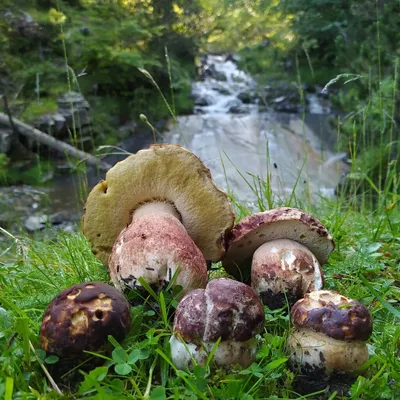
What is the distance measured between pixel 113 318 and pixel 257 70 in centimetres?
1734

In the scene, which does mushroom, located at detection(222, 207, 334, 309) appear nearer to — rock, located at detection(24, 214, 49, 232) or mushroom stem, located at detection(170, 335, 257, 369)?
mushroom stem, located at detection(170, 335, 257, 369)

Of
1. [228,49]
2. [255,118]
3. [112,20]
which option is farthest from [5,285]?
[228,49]

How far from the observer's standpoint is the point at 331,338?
4.54 ft

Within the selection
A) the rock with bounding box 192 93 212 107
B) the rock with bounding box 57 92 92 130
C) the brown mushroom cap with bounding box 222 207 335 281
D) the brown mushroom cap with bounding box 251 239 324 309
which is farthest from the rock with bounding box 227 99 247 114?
the brown mushroom cap with bounding box 251 239 324 309

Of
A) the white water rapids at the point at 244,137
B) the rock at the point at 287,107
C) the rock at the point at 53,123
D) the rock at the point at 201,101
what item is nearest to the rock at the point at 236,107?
the white water rapids at the point at 244,137

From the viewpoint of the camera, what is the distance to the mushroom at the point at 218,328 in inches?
53.4

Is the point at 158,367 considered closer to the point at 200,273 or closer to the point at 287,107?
the point at 200,273

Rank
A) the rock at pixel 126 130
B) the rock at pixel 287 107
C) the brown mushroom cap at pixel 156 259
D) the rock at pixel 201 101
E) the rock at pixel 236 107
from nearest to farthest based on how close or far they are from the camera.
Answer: the brown mushroom cap at pixel 156 259 < the rock at pixel 126 130 < the rock at pixel 287 107 < the rock at pixel 236 107 < the rock at pixel 201 101

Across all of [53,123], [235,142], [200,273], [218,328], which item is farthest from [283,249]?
[235,142]

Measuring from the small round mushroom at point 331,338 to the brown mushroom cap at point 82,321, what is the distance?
604 mm

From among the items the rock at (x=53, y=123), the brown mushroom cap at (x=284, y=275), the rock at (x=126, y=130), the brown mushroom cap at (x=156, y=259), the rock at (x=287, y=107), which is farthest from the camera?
the rock at (x=287, y=107)

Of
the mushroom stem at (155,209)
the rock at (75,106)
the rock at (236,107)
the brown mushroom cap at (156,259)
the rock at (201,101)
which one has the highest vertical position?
the mushroom stem at (155,209)

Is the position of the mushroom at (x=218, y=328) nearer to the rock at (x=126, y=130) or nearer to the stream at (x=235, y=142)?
the stream at (x=235, y=142)

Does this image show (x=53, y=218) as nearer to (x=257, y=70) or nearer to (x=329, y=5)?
(x=329, y=5)
